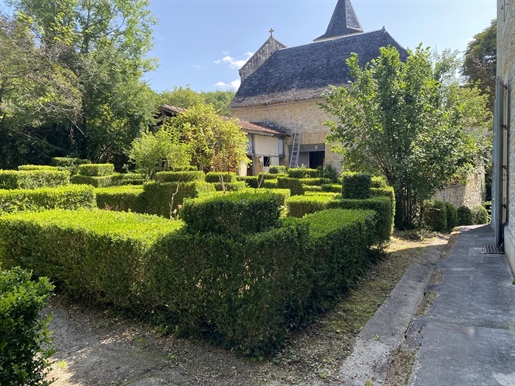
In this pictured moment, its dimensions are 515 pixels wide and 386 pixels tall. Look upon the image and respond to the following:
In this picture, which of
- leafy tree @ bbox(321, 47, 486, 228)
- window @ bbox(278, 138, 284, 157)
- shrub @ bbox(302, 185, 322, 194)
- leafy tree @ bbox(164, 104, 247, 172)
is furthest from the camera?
window @ bbox(278, 138, 284, 157)

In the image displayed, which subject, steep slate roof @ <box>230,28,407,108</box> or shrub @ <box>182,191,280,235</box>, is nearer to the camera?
shrub @ <box>182,191,280,235</box>

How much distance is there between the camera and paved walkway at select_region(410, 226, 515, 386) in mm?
2857

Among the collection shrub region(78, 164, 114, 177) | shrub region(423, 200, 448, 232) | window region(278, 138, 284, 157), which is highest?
window region(278, 138, 284, 157)

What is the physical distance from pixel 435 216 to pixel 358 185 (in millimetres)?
5478

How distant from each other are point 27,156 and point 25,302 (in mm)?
21592

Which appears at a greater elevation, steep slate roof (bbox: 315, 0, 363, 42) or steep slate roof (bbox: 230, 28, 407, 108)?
steep slate roof (bbox: 315, 0, 363, 42)

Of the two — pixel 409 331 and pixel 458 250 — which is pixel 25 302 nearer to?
pixel 409 331

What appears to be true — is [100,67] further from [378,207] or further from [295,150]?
[378,207]

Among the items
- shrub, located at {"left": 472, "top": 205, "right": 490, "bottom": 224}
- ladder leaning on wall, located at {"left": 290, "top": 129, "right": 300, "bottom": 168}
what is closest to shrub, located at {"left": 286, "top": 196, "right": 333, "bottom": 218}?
shrub, located at {"left": 472, "top": 205, "right": 490, "bottom": 224}

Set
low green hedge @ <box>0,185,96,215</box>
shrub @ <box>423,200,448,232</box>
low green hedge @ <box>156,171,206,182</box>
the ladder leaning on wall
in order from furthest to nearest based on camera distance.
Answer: the ladder leaning on wall, shrub @ <box>423,200,448,232</box>, low green hedge @ <box>156,171,206,182</box>, low green hedge @ <box>0,185,96,215</box>

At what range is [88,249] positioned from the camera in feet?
12.7

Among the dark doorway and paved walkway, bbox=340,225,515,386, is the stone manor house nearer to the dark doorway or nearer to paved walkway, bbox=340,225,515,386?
the dark doorway

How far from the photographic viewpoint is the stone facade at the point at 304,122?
2517 centimetres

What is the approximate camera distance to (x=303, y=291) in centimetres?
359
